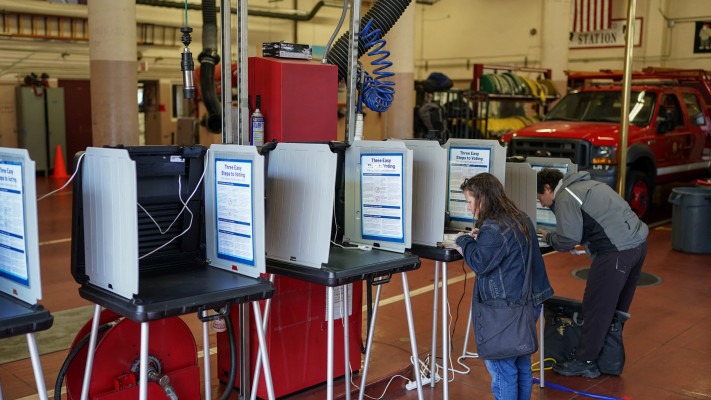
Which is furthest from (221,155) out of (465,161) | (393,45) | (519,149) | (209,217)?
(393,45)

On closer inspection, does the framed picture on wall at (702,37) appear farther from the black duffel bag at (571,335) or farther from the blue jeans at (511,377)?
the blue jeans at (511,377)

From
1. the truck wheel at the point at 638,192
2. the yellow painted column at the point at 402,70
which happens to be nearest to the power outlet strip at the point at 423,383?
the truck wheel at the point at 638,192

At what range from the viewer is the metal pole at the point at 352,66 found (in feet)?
13.2

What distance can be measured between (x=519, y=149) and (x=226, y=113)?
25.2 ft

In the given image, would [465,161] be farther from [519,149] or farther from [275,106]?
[519,149]

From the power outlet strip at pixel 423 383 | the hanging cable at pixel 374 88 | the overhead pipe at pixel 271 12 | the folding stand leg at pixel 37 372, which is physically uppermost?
the overhead pipe at pixel 271 12

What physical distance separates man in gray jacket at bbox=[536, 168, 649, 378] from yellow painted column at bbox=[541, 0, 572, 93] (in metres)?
14.0

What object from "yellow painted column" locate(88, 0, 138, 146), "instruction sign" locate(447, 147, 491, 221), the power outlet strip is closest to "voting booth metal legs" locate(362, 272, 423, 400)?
the power outlet strip

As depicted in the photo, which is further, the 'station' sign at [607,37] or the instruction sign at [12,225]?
the 'station' sign at [607,37]

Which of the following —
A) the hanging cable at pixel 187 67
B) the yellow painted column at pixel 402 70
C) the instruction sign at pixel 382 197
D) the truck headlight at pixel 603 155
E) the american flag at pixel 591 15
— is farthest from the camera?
the american flag at pixel 591 15

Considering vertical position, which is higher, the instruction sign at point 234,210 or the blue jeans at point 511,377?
the instruction sign at point 234,210

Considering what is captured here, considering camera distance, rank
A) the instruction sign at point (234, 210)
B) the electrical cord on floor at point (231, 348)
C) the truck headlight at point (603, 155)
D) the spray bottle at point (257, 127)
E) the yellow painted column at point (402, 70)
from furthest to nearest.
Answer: the yellow painted column at point (402, 70)
the truck headlight at point (603, 155)
the spray bottle at point (257, 127)
the electrical cord on floor at point (231, 348)
the instruction sign at point (234, 210)

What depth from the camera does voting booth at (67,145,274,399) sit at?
2652 mm

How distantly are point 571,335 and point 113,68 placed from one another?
8.37 meters
